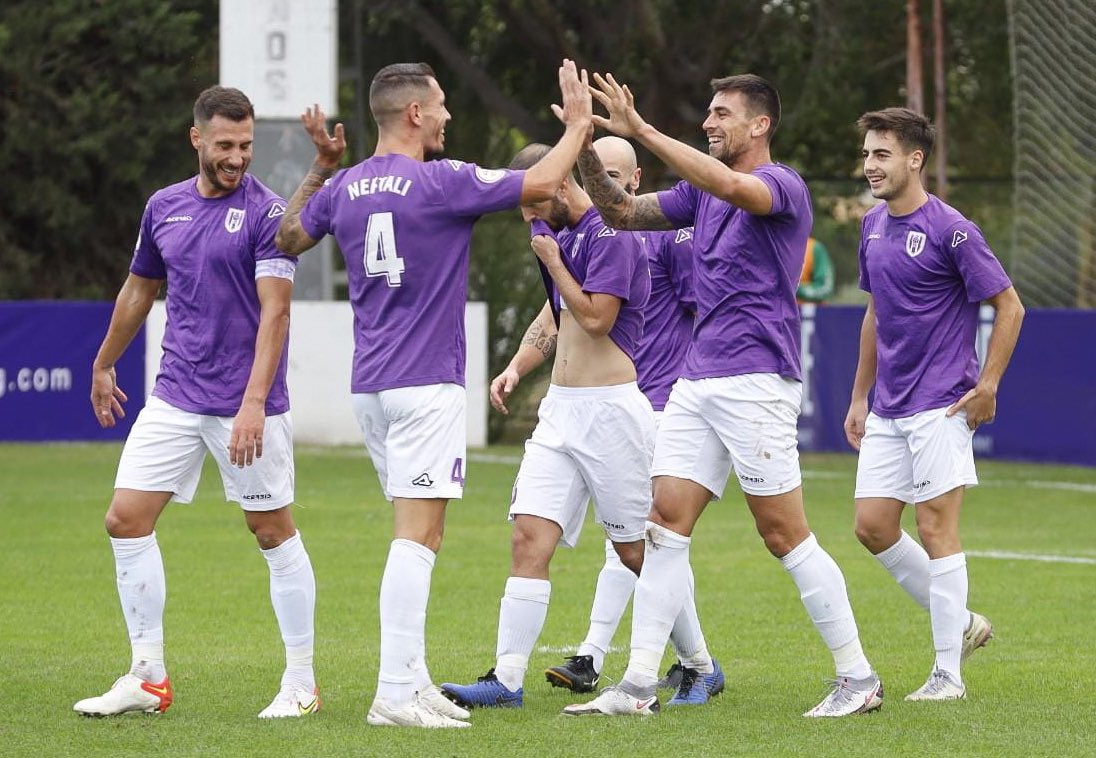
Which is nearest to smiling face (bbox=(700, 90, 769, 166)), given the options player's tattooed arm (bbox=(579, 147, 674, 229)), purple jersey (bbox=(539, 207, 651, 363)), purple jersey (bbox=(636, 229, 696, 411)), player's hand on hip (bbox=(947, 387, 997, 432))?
player's tattooed arm (bbox=(579, 147, 674, 229))

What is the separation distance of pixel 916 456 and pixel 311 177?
103 inches

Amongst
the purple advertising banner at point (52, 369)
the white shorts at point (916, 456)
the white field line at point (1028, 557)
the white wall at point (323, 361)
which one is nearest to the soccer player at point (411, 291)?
the white shorts at point (916, 456)

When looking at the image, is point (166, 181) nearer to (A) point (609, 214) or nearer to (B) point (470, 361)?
(B) point (470, 361)

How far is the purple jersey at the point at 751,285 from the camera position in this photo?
6.86 metres

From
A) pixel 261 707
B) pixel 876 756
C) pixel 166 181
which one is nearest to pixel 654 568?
pixel 876 756

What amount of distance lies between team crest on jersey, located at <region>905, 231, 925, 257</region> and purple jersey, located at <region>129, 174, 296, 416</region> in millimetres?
2409

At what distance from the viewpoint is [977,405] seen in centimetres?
728

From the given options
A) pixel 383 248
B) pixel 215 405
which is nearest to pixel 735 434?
pixel 383 248

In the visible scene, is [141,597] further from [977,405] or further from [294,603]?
[977,405]

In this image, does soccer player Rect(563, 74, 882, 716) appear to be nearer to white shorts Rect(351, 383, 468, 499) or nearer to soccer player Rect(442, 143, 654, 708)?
soccer player Rect(442, 143, 654, 708)

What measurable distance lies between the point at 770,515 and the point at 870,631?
2.45 meters

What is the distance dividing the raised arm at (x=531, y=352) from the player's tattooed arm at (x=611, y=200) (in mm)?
926

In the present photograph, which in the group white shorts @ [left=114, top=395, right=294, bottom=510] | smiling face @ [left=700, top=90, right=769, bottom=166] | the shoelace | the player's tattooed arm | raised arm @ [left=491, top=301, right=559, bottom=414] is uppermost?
smiling face @ [left=700, top=90, right=769, bottom=166]

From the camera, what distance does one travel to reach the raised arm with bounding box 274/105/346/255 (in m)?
6.61
